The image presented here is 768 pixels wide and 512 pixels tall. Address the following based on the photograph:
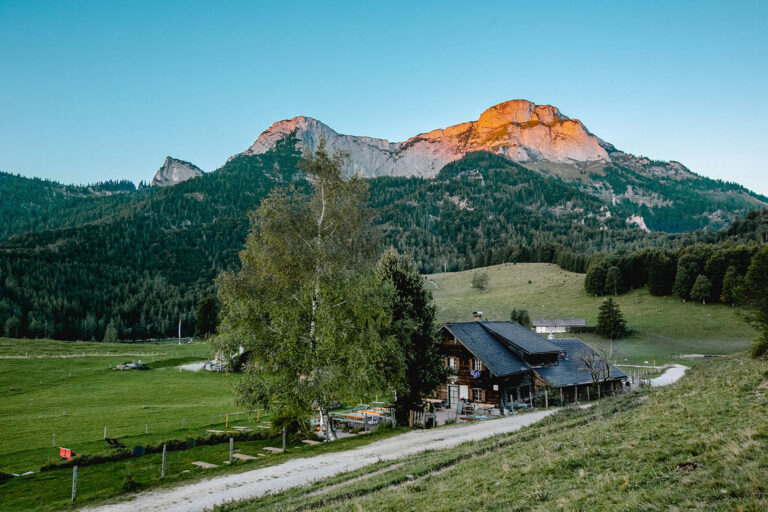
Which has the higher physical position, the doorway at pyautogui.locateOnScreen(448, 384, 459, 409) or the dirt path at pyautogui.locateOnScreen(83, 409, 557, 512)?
the dirt path at pyautogui.locateOnScreen(83, 409, 557, 512)

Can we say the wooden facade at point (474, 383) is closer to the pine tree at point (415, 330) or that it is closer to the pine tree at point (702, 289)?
the pine tree at point (415, 330)

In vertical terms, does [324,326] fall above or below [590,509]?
above

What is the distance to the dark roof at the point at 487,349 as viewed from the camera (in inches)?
1532

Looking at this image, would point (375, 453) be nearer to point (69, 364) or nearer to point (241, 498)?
point (241, 498)

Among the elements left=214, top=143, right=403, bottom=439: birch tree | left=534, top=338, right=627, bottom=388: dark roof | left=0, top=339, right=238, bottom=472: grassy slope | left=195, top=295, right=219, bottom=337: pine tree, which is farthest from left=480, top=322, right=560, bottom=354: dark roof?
left=195, top=295, right=219, bottom=337: pine tree

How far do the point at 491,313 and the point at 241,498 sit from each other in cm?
8914

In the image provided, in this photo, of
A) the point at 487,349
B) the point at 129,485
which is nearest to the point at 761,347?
the point at 487,349

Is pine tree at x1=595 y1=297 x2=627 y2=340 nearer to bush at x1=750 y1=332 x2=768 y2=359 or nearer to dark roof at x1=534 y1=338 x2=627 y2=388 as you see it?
dark roof at x1=534 y1=338 x2=627 y2=388

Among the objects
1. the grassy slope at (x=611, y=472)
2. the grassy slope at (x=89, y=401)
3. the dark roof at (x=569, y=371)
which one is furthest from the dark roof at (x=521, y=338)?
the grassy slope at (x=89, y=401)

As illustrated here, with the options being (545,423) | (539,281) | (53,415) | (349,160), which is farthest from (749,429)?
(539,281)

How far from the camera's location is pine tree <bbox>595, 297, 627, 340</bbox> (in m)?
79.6

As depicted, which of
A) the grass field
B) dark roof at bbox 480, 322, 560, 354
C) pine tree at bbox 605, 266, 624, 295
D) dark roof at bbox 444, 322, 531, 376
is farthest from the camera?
pine tree at bbox 605, 266, 624, 295

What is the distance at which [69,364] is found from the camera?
6225 centimetres

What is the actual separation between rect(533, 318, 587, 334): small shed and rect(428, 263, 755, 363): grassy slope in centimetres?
428
